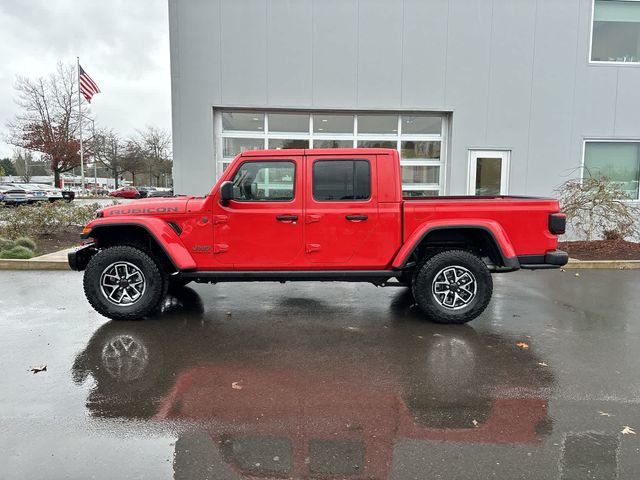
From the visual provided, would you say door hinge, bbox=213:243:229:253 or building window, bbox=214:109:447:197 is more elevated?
building window, bbox=214:109:447:197

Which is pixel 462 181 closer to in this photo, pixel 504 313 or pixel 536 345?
pixel 504 313

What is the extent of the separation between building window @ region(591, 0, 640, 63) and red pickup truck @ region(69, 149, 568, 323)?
847cm

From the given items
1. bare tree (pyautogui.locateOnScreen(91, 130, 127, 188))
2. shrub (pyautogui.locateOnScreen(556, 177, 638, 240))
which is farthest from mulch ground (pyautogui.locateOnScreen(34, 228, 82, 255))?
bare tree (pyautogui.locateOnScreen(91, 130, 127, 188))

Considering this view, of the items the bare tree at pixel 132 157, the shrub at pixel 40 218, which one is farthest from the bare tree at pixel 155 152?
the shrub at pixel 40 218

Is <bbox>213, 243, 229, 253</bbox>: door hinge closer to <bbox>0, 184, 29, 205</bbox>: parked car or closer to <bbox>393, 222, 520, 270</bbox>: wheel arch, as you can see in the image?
<bbox>393, 222, 520, 270</bbox>: wheel arch

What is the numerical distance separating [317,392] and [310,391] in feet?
0.19

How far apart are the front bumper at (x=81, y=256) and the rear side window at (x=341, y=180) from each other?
2877 millimetres

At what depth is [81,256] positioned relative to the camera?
5539mm

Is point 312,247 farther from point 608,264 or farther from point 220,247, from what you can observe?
point 608,264

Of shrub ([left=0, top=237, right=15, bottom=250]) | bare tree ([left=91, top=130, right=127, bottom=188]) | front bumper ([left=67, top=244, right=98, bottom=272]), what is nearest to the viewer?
front bumper ([left=67, top=244, right=98, bottom=272])

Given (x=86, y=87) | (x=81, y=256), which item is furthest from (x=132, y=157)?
(x=81, y=256)

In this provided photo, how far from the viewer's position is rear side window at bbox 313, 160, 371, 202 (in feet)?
17.7

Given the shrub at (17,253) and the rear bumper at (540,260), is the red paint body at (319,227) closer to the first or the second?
the rear bumper at (540,260)

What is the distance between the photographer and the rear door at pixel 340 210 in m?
5.31
